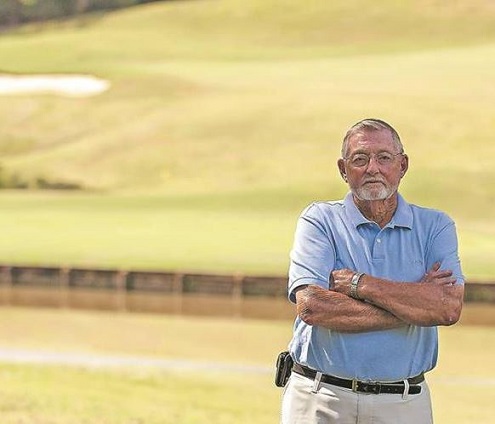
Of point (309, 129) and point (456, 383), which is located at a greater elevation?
point (309, 129)

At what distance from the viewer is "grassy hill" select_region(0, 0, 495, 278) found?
2508cm

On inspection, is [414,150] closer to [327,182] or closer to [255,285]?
[327,182]

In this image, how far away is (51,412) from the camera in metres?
9.70

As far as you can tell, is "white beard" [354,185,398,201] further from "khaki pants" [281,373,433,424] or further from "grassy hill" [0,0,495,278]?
"grassy hill" [0,0,495,278]

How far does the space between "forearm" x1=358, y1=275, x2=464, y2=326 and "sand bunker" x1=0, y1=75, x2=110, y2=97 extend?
3825 cm

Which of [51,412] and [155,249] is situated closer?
[51,412]

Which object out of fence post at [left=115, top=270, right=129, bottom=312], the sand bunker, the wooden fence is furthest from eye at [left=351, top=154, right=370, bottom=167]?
the sand bunker

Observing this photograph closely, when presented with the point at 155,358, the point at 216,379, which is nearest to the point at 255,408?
the point at 216,379

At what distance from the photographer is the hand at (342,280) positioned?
5.08 meters

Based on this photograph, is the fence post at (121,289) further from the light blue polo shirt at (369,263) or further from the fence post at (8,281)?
the light blue polo shirt at (369,263)

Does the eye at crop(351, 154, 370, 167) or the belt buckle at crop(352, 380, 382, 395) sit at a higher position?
the eye at crop(351, 154, 370, 167)

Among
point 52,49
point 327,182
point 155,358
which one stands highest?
point 52,49

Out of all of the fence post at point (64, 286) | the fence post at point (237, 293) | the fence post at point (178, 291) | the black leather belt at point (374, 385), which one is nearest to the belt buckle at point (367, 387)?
the black leather belt at point (374, 385)

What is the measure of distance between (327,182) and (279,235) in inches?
253
